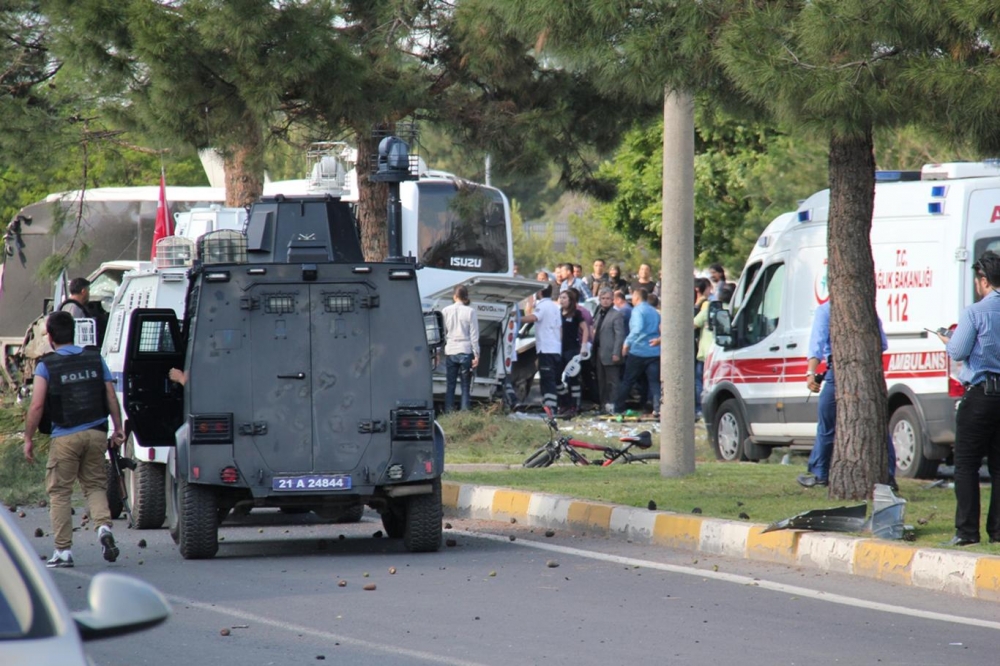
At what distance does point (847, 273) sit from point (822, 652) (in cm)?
495

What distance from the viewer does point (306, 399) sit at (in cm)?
1038

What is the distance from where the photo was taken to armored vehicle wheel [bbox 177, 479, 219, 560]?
1025 cm

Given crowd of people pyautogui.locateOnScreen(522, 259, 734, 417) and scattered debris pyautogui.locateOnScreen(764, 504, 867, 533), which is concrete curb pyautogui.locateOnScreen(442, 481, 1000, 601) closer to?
scattered debris pyautogui.locateOnScreen(764, 504, 867, 533)

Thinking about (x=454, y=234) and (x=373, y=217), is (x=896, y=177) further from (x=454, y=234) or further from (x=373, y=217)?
(x=454, y=234)

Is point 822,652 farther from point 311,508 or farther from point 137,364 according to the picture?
point 137,364

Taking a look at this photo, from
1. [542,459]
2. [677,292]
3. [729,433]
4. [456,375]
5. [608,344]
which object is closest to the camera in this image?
[677,292]

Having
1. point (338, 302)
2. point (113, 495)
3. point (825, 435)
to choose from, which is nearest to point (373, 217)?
point (113, 495)

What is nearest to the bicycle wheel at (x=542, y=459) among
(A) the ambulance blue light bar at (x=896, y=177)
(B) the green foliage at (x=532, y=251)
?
(A) the ambulance blue light bar at (x=896, y=177)

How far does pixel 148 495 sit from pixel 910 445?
7094 mm

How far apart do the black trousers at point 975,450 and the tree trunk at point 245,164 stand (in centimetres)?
870

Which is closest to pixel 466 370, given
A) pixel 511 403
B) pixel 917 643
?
pixel 511 403

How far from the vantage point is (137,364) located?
38.2 ft

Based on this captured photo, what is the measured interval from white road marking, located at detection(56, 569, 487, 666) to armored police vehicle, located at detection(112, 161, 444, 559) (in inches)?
61.9

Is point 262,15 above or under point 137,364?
above
